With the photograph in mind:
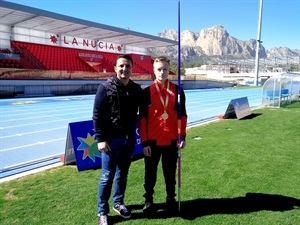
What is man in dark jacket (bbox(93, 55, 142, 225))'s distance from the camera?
3123 mm

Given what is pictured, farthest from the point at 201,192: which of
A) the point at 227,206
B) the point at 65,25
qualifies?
the point at 65,25

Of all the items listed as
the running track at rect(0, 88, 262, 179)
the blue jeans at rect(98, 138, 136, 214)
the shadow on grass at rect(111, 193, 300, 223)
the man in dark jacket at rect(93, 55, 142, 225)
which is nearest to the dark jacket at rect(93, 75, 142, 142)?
the man in dark jacket at rect(93, 55, 142, 225)

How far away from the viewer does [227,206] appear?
370 cm

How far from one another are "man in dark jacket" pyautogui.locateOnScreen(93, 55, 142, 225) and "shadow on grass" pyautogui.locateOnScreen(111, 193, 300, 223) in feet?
1.34

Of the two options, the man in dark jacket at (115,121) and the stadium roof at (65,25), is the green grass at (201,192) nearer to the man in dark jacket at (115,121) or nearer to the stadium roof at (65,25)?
the man in dark jacket at (115,121)

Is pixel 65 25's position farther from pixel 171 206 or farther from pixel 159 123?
pixel 171 206

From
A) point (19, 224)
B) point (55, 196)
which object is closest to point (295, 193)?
point (55, 196)

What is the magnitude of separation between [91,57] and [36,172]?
3098 centimetres

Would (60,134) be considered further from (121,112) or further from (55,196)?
(121,112)

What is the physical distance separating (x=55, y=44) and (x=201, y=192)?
32.0 meters

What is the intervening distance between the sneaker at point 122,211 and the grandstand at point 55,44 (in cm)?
2106

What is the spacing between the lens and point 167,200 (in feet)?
12.0

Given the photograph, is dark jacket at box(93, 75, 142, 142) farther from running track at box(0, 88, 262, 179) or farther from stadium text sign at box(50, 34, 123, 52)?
stadium text sign at box(50, 34, 123, 52)

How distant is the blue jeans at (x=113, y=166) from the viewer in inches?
127
